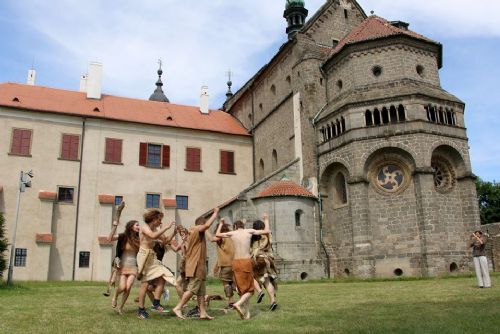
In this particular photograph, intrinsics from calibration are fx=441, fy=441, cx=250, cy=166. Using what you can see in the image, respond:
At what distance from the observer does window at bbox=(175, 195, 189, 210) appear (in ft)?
111

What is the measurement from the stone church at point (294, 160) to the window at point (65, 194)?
0.23 feet

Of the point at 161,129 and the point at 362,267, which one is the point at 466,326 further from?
the point at 161,129

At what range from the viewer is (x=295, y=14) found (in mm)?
37406

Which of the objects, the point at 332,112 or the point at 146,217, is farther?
the point at 332,112

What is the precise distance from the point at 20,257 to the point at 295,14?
27930 millimetres

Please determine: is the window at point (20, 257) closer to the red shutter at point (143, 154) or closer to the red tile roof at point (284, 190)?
the red shutter at point (143, 154)

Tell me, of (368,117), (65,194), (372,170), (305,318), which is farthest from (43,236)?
(305,318)

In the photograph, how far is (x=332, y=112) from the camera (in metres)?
26.3

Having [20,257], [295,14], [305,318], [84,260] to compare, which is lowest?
[305,318]

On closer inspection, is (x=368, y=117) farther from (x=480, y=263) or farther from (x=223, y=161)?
(x=223, y=161)

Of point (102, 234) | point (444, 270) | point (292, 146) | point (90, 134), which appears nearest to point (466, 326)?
point (444, 270)

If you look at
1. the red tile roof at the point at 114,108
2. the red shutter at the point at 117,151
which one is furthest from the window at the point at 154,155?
the red tile roof at the point at 114,108

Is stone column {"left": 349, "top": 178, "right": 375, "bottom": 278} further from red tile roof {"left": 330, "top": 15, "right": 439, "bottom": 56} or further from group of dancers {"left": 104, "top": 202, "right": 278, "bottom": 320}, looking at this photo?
group of dancers {"left": 104, "top": 202, "right": 278, "bottom": 320}

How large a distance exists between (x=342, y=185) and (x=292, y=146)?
17.2 ft
